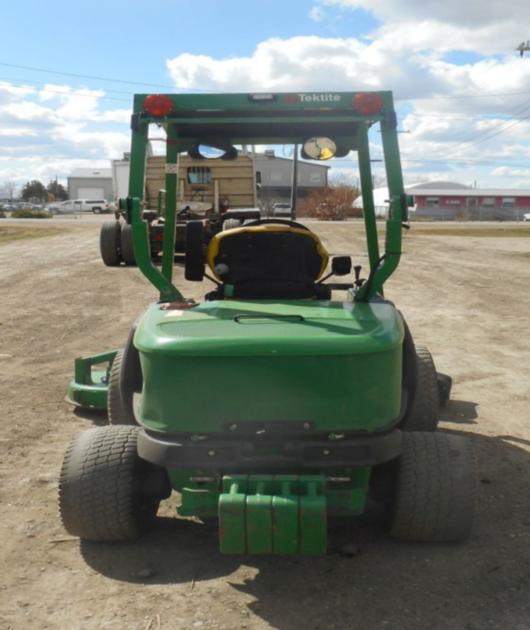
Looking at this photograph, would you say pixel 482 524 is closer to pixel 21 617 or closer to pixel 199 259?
pixel 199 259

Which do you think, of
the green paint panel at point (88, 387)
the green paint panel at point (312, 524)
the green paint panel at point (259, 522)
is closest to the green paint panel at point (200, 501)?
the green paint panel at point (259, 522)

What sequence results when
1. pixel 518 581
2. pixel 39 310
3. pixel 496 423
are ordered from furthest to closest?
pixel 39 310
pixel 496 423
pixel 518 581

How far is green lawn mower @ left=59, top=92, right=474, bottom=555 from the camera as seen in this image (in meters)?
3.36

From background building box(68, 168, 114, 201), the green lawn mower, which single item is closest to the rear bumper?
the green lawn mower

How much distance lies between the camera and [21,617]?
336 cm

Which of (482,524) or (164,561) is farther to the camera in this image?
(482,524)

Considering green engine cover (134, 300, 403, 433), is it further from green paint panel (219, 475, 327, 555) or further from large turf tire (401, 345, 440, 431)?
large turf tire (401, 345, 440, 431)

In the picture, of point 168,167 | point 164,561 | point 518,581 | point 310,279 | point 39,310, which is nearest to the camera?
point 518,581

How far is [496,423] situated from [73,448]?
3.38 metres

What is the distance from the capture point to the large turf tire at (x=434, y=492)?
3.76m

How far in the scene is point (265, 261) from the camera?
435cm

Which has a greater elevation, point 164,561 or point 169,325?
point 169,325

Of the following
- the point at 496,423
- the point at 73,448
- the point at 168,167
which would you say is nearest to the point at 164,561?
the point at 73,448

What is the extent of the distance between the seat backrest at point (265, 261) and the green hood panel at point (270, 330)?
13.7 inches
